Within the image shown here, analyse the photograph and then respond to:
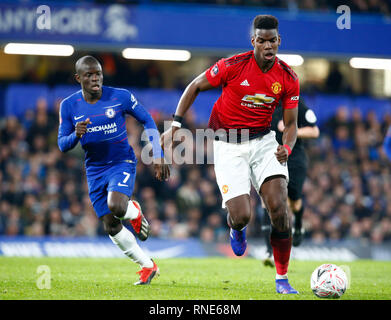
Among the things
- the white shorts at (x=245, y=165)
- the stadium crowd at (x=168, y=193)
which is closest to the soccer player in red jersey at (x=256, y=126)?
the white shorts at (x=245, y=165)

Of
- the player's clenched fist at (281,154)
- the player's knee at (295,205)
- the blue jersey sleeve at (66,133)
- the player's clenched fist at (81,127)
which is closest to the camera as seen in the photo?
the player's clenched fist at (281,154)

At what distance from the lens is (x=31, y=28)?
17000 millimetres

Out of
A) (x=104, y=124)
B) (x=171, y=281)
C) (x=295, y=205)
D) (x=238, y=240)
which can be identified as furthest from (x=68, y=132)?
(x=295, y=205)

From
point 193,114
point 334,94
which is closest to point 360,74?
point 334,94

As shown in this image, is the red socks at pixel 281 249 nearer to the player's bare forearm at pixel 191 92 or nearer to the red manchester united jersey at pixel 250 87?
the red manchester united jersey at pixel 250 87

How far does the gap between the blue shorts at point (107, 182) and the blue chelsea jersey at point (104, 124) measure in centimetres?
9

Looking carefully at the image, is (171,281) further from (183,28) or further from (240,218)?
(183,28)

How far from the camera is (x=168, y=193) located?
16953mm

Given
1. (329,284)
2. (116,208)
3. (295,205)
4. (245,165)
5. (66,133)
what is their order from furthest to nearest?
1. (295,205)
2. (66,133)
3. (116,208)
4. (245,165)
5. (329,284)

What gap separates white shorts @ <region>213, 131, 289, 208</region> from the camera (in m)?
7.47

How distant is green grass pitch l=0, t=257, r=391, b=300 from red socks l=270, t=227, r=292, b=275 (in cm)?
29

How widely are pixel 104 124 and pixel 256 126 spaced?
73.4 inches

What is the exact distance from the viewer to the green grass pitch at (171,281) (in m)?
6.99
